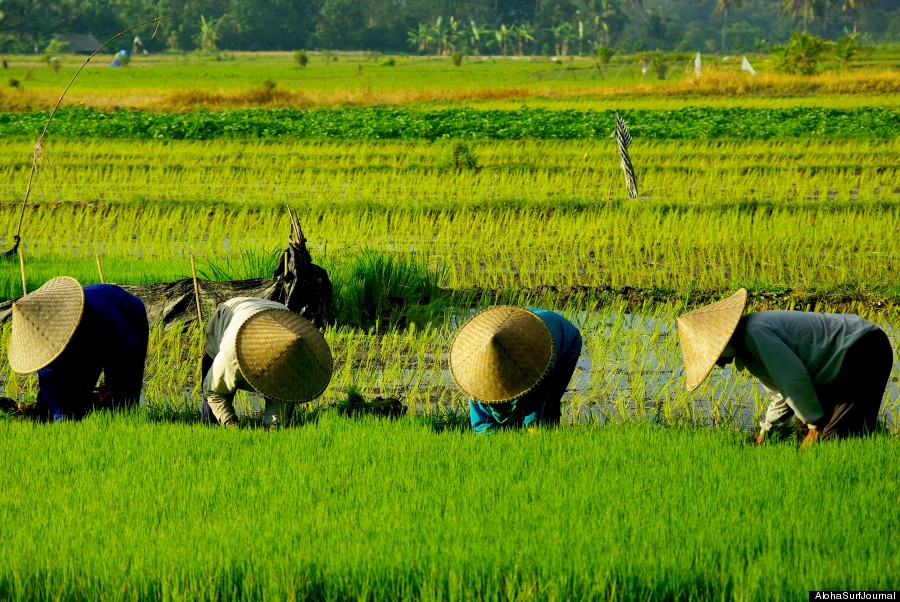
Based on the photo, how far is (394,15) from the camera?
234 feet

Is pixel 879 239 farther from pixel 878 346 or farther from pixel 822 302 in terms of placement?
pixel 878 346

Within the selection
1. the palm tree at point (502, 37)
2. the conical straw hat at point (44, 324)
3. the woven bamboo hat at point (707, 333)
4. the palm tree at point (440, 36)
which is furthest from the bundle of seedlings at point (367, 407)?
the palm tree at point (440, 36)

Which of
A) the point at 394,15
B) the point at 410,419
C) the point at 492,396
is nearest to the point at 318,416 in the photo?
the point at 410,419

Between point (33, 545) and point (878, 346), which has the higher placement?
point (878, 346)

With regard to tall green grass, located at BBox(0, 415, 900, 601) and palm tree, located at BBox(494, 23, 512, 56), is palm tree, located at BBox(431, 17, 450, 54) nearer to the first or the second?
palm tree, located at BBox(494, 23, 512, 56)

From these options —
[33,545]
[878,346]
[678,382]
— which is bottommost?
[678,382]

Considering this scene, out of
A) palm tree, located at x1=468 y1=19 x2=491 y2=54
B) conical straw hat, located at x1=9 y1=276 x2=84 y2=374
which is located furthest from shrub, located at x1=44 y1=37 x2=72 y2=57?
conical straw hat, located at x1=9 y1=276 x2=84 y2=374

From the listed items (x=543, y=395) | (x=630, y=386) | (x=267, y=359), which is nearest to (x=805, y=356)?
(x=543, y=395)

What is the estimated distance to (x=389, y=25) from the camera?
68.2 m

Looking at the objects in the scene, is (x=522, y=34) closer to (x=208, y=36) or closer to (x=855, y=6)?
(x=208, y=36)

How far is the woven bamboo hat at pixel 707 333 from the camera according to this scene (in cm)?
356

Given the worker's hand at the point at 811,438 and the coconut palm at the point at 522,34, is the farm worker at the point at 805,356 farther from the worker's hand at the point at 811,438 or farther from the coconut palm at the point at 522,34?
the coconut palm at the point at 522,34

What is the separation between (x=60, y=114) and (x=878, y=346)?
17.6 metres

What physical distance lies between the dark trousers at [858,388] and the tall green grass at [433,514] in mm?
122
